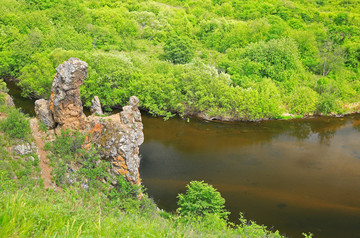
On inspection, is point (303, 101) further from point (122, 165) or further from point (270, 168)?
point (122, 165)

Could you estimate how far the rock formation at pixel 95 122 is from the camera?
25.6m

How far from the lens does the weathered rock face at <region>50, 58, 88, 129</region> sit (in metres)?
25.4

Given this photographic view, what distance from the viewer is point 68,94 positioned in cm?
2623

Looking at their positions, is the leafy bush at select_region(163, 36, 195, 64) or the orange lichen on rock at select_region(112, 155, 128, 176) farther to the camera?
the leafy bush at select_region(163, 36, 195, 64)

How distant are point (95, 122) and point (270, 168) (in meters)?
19.4

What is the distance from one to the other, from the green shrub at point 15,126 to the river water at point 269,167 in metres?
12.2

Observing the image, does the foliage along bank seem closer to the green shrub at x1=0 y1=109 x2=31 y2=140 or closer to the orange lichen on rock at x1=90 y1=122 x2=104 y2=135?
the green shrub at x1=0 y1=109 x2=31 y2=140

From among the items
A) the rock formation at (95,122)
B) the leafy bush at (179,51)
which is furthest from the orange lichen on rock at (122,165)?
the leafy bush at (179,51)

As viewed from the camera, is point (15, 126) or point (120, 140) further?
point (120, 140)

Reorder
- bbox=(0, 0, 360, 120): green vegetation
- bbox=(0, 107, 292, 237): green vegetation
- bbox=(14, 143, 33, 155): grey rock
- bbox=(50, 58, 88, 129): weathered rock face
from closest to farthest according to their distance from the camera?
bbox=(0, 107, 292, 237): green vegetation < bbox=(14, 143, 33, 155): grey rock < bbox=(50, 58, 88, 129): weathered rock face < bbox=(0, 0, 360, 120): green vegetation

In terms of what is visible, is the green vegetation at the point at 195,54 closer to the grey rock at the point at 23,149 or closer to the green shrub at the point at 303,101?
the green shrub at the point at 303,101

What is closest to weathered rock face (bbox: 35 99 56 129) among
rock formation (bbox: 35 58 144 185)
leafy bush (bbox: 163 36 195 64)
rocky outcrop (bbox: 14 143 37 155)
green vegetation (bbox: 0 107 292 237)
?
rock formation (bbox: 35 58 144 185)

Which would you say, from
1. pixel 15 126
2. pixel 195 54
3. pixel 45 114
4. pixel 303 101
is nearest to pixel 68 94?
pixel 45 114

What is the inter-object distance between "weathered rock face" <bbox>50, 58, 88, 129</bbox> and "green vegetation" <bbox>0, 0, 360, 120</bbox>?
54.0 ft
